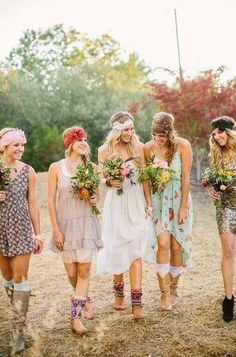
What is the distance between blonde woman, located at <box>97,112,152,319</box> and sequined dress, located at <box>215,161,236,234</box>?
783mm

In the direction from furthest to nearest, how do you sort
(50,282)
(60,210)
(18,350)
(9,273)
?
(50,282) < (60,210) < (9,273) < (18,350)

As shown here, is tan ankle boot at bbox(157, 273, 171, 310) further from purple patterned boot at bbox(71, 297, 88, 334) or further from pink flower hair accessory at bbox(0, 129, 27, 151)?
pink flower hair accessory at bbox(0, 129, 27, 151)

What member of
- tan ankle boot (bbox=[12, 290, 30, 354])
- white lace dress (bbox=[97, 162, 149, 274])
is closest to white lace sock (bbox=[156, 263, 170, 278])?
white lace dress (bbox=[97, 162, 149, 274])

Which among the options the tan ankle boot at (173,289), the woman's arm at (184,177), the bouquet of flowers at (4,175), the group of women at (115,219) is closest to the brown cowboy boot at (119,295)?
the group of women at (115,219)

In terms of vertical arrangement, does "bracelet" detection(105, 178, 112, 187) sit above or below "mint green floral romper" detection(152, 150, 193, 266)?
above

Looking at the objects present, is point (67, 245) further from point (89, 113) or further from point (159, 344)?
point (89, 113)

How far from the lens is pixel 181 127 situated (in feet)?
51.9

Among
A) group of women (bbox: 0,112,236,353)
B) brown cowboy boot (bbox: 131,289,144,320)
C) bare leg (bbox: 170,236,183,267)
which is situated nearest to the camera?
group of women (bbox: 0,112,236,353)

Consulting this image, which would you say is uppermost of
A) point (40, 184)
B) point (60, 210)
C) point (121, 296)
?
point (40, 184)

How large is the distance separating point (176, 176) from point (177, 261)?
1.02 meters

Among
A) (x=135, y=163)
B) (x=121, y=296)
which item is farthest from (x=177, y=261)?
(x=135, y=163)

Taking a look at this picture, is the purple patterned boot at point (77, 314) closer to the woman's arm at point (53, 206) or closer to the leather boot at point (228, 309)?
the woman's arm at point (53, 206)

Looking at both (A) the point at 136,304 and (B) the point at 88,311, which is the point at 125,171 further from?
(B) the point at 88,311

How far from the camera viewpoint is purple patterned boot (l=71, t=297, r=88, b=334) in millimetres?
4895
